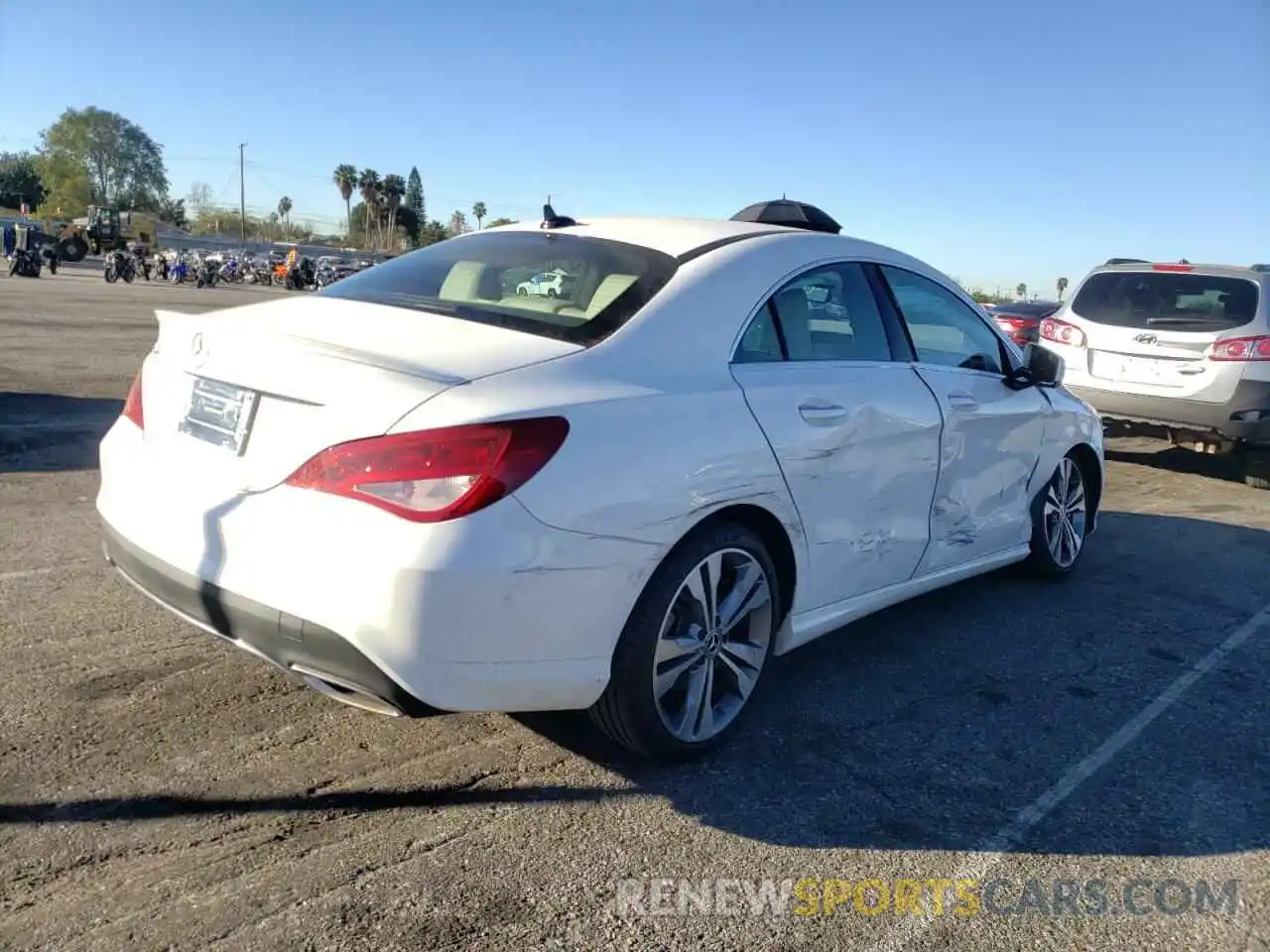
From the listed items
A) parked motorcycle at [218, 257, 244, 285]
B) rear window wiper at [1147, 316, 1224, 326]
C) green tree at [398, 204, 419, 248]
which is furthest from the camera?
green tree at [398, 204, 419, 248]

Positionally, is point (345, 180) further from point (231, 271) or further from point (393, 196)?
point (231, 271)

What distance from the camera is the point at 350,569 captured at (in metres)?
2.63

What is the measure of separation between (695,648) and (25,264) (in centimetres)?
3825

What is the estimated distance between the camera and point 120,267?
3759 cm

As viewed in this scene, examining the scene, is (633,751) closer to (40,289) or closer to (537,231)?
(537,231)

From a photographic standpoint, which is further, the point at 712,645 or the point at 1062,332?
the point at 1062,332

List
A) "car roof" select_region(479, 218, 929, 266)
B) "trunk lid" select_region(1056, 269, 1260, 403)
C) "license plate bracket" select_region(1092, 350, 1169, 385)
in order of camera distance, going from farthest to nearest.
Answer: "license plate bracket" select_region(1092, 350, 1169, 385), "trunk lid" select_region(1056, 269, 1260, 403), "car roof" select_region(479, 218, 929, 266)

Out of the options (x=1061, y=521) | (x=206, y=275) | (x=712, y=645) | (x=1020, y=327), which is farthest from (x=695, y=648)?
(x=206, y=275)

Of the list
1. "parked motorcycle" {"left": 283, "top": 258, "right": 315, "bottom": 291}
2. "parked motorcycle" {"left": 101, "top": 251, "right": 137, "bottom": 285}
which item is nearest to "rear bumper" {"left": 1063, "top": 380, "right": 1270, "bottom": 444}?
"parked motorcycle" {"left": 101, "top": 251, "right": 137, "bottom": 285}

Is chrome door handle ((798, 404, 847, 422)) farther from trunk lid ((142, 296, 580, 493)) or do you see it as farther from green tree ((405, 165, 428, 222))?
green tree ((405, 165, 428, 222))

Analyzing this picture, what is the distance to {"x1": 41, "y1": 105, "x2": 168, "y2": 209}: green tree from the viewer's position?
120 metres

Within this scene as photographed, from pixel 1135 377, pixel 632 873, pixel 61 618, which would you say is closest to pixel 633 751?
pixel 632 873

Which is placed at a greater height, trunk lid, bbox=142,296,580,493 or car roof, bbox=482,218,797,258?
car roof, bbox=482,218,797,258

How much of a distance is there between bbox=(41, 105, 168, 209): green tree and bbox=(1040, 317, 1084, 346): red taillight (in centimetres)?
12328
